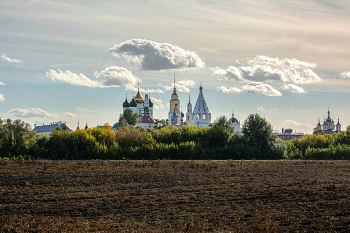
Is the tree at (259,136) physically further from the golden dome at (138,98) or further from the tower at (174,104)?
the tower at (174,104)

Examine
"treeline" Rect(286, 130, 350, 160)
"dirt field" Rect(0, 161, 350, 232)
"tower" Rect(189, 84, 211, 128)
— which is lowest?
"dirt field" Rect(0, 161, 350, 232)

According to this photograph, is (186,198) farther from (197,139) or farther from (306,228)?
(197,139)

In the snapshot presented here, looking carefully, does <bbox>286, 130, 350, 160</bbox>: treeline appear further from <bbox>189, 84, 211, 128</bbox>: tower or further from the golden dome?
the golden dome

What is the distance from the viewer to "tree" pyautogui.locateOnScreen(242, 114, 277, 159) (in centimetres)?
5542

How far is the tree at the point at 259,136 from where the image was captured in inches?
2182

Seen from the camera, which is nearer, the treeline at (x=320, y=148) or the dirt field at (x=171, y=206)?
the dirt field at (x=171, y=206)

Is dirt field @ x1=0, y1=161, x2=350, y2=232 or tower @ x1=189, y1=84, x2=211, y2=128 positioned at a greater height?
tower @ x1=189, y1=84, x2=211, y2=128

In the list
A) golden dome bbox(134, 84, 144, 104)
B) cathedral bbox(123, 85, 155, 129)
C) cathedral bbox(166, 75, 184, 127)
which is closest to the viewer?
cathedral bbox(123, 85, 155, 129)

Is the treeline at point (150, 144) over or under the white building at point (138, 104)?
under

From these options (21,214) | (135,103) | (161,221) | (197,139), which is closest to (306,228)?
(161,221)

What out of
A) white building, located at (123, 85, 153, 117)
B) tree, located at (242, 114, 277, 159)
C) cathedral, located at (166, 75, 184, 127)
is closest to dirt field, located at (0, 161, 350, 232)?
tree, located at (242, 114, 277, 159)

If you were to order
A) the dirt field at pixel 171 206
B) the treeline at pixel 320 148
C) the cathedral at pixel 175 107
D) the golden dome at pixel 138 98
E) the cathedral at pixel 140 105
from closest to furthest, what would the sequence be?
the dirt field at pixel 171 206 < the treeline at pixel 320 148 < the cathedral at pixel 140 105 < the golden dome at pixel 138 98 < the cathedral at pixel 175 107

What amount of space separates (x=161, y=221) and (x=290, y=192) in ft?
25.5

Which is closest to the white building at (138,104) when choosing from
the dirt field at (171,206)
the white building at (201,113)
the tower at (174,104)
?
the white building at (201,113)
